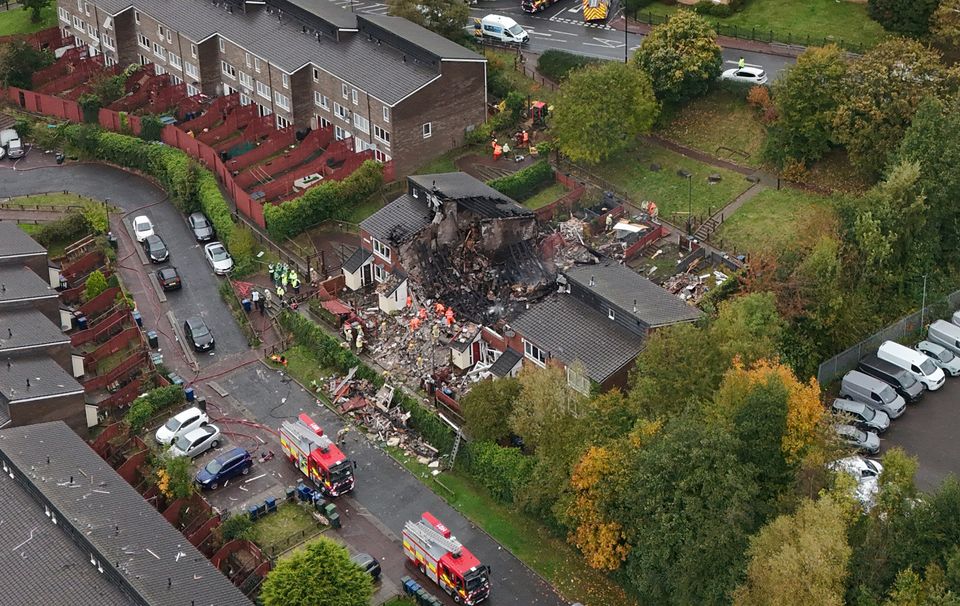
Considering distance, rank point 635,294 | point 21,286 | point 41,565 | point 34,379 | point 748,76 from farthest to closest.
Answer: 1. point 748,76
2. point 21,286
3. point 635,294
4. point 34,379
5. point 41,565

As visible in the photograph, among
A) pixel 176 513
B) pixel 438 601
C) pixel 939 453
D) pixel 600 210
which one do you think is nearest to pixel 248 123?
pixel 600 210

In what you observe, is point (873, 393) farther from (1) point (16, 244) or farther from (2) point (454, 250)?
(1) point (16, 244)

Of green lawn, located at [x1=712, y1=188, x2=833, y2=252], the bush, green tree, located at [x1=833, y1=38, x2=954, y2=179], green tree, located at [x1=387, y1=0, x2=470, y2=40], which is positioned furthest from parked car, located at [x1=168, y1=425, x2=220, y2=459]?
green tree, located at [x1=387, y1=0, x2=470, y2=40]

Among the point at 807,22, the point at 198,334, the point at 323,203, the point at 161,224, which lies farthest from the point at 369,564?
the point at 807,22

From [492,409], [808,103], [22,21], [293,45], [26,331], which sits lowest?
[22,21]

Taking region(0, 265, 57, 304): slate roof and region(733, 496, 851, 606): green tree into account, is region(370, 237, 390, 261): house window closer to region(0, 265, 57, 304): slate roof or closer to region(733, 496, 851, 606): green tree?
region(0, 265, 57, 304): slate roof

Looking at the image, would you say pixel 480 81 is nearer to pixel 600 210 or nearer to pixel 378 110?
pixel 378 110

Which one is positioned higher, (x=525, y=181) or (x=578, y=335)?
(x=578, y=335)

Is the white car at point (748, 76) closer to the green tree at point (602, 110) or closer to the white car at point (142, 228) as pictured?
the green tree at point (602, 110)
